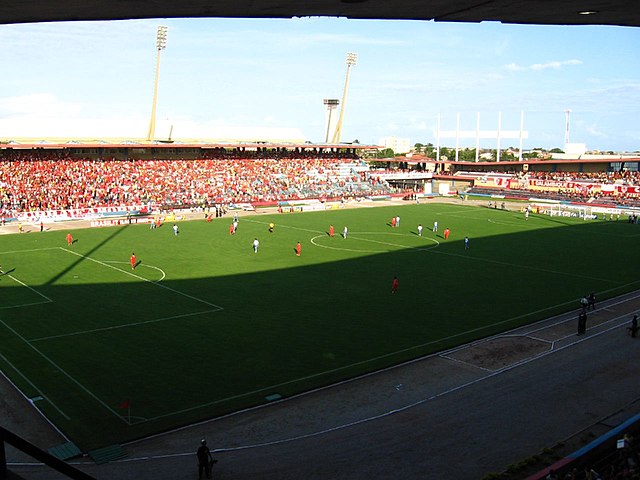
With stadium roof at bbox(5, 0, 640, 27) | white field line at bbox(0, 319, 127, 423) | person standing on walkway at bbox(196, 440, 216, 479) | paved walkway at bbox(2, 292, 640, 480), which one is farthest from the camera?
white field line at bbox(0, 319, 127, 423)

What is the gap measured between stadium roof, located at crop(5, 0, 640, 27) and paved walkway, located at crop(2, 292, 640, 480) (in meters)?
11.0

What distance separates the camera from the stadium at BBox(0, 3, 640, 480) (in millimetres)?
16078

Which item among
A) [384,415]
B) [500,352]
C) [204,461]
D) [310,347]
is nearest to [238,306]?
[310,347]

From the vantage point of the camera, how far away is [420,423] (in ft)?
59.1

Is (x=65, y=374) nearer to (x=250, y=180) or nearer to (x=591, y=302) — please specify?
(x=591, y=302)

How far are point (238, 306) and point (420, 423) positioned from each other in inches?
545

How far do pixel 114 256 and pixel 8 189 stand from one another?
25.8 metres

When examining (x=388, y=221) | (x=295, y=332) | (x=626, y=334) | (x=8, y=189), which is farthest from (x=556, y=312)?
(x=8, y=189)

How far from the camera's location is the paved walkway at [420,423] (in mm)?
15438

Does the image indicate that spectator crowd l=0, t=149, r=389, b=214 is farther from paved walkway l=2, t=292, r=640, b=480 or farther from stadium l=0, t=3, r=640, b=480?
paved walkway l=2, t=292, r=640, b=480

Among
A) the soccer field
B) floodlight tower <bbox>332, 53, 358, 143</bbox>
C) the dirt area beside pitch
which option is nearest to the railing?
the soccer field

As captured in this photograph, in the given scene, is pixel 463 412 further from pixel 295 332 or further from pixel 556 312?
pixel 556 312

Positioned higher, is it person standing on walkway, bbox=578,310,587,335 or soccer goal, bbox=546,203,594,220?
soccer goal, bbox=546,203,594,220

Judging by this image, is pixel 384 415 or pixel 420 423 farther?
pixel 384 415
